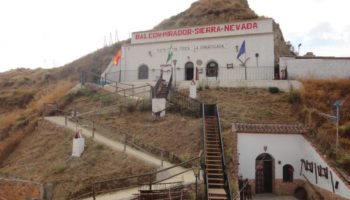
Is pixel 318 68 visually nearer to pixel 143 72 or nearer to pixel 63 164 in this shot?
pixel 143 72

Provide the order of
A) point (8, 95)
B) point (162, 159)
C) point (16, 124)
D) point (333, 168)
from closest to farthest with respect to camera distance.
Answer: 1. point (333, 168)
2. point (162, 159)
3. point (16, 124)
4. point (8, 95)

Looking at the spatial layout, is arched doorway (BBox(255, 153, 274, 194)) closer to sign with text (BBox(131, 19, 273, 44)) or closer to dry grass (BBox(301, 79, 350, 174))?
dry grass (BBox(301, 79, 350, 174))

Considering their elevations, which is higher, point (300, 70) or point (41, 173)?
point (300, 70)

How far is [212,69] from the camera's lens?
33.7 meters

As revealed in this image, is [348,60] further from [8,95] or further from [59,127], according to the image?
[8,95]

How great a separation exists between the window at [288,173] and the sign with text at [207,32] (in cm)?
1454

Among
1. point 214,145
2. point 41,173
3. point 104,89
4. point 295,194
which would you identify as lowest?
point 295,194

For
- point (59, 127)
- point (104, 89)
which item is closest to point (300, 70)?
point (104, 89)

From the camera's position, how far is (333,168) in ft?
55.7

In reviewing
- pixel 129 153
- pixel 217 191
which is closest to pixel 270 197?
pixel 217 191

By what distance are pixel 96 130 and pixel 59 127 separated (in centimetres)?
237

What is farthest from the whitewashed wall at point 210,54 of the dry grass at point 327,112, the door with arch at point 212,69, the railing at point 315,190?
the railing at point 315,190

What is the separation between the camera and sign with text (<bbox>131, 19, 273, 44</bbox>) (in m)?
32.0

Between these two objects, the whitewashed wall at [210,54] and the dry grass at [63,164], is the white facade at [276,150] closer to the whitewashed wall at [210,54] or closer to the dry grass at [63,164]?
the dry grass at [63,164]
